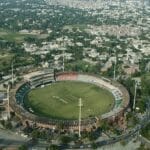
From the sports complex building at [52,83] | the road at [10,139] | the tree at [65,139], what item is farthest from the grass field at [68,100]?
the tree at [65,139]

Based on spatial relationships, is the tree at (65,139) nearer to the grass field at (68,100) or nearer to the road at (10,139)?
the road at (10,139)

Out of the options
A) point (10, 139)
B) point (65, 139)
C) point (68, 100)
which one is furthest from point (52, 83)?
point (65, 139)

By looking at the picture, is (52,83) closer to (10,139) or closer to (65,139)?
(10,139)

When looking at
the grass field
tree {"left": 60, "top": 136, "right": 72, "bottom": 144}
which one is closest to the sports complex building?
the grass field

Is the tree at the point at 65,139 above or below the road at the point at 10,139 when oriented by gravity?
above

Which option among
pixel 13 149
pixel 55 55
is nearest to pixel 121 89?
pixel 13 149

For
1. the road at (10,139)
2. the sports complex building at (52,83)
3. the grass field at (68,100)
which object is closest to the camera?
the road at (10,139)

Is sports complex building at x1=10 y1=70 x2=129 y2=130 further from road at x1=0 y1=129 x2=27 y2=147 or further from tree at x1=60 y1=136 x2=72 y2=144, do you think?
road at x1=0 y1=129 x2=27 y2=147
